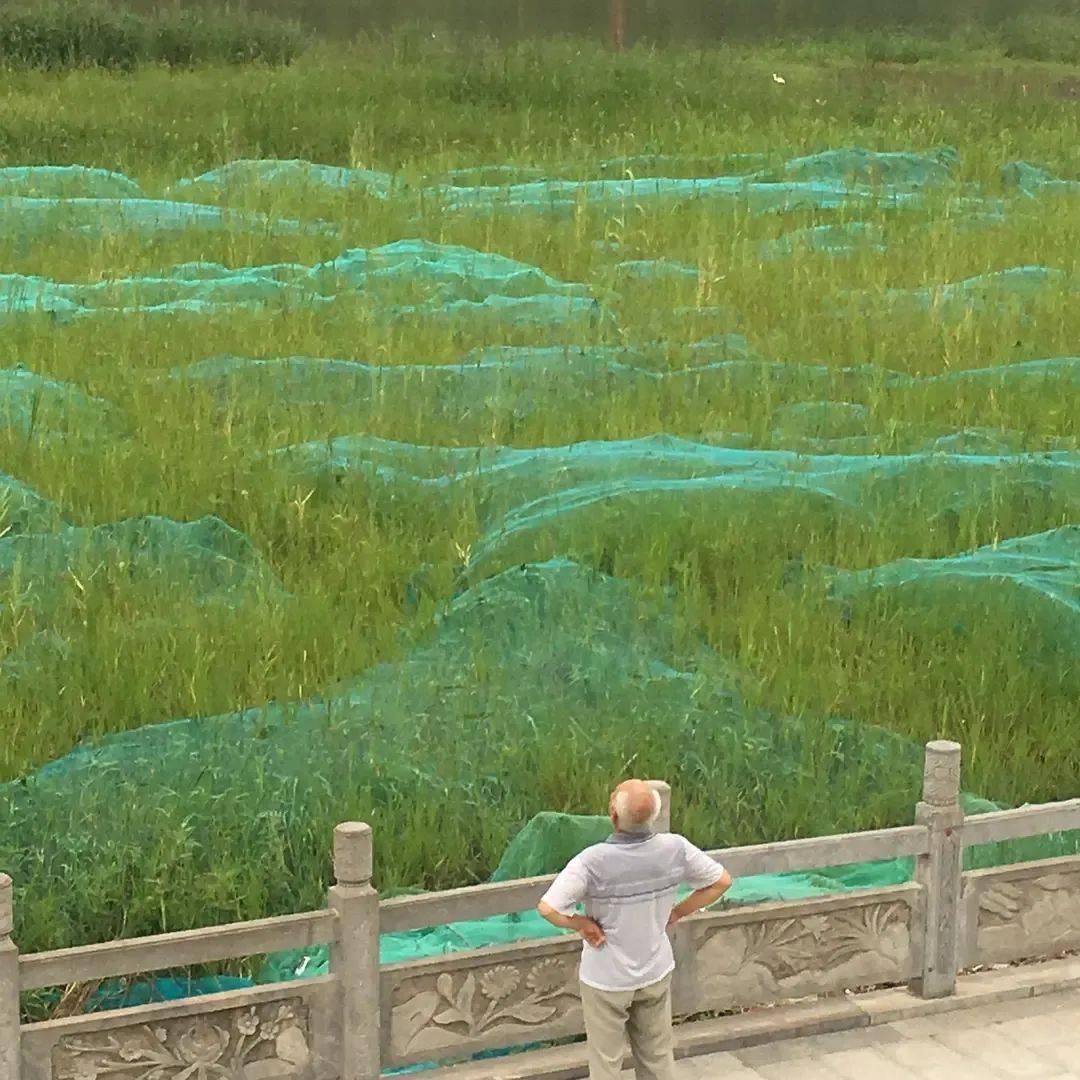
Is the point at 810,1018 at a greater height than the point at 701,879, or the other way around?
the point at 701,879

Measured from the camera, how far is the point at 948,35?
3406 cm

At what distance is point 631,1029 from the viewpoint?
6172 mm

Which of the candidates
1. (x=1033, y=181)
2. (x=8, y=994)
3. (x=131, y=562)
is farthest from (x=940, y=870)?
(x=1033, y=181)

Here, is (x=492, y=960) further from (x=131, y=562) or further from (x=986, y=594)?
(x=986, y=594)

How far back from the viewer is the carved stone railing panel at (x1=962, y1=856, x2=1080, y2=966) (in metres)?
7.40

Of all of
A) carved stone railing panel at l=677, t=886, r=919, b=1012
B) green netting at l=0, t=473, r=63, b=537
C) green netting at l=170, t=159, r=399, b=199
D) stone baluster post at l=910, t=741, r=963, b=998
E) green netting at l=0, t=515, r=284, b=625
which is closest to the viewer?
carved stone railing panel at l=677, t=886, r=919, b=1012

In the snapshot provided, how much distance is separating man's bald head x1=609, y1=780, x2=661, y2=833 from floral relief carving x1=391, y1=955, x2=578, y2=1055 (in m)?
0.99

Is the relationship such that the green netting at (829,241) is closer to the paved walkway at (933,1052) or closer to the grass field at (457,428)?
the grass field at (457,428)

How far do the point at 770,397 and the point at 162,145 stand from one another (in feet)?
32.0

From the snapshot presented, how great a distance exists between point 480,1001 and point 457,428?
229 inches

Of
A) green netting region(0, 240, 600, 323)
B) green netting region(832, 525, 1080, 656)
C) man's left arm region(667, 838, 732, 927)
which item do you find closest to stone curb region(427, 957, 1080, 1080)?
man's left arm region(667, 838, 732, 927)

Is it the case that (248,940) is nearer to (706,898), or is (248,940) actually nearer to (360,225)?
(706,898)

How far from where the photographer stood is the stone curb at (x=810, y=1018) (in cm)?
668

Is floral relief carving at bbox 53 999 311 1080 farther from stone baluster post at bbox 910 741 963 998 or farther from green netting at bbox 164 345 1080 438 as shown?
green netting at bbox 164 345 1080 438
